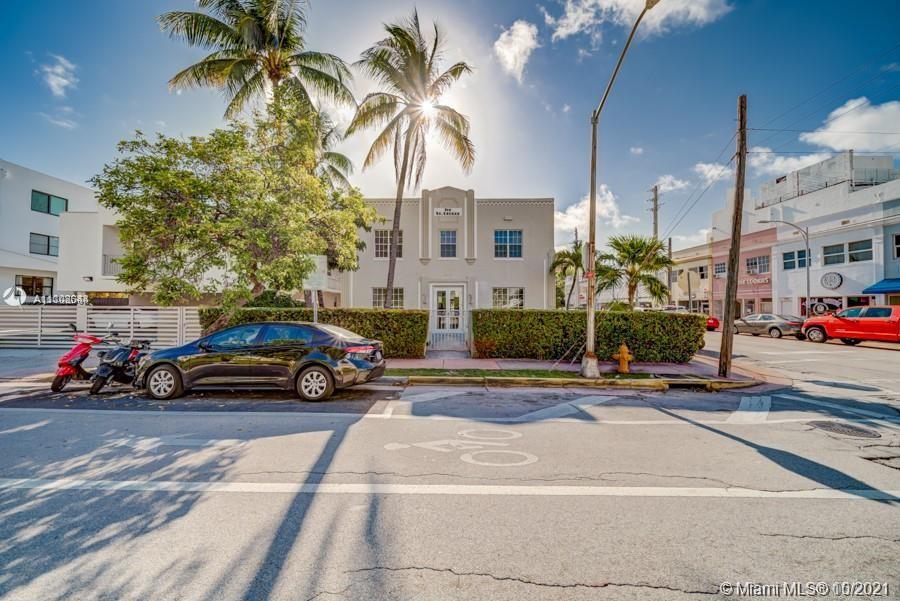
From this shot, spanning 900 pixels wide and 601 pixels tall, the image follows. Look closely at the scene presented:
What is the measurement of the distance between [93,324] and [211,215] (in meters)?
7.93

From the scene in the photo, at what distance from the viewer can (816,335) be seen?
66.1 ft

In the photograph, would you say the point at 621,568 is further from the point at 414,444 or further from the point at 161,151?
the point at 161,151

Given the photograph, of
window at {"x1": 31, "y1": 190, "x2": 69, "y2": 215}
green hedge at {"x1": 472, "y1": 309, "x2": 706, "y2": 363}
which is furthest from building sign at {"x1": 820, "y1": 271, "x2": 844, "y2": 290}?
window at {"x1": 31, "y1": 190, "x2": 69, "y2": 215}

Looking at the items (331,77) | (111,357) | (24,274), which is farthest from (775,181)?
(24,274)

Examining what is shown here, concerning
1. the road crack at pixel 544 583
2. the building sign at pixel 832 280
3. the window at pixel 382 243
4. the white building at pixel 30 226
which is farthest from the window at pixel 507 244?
the white building at pixel 30 226

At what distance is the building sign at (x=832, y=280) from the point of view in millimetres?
24312

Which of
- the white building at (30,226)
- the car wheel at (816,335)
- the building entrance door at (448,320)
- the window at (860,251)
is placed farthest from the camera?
the white building at (30,226)

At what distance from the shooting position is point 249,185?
34.8 ft

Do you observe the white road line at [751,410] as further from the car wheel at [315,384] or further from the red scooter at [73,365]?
the red scooter at [73,365]

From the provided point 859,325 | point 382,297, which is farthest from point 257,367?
point 859,325

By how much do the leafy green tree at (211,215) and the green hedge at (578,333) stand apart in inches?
237

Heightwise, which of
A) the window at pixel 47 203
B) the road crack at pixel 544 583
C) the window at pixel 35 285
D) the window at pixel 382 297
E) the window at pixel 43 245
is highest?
the window at pixel 47 203

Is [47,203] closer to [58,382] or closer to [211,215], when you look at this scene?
[211,215]

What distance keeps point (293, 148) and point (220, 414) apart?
28.2ft
